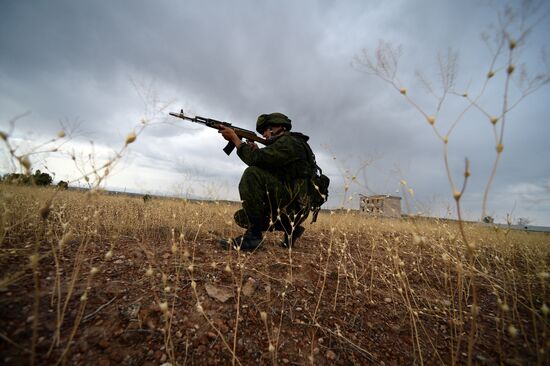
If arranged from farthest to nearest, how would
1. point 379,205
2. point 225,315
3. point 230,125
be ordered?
point 230,125 → point 379,205 → point 225,315

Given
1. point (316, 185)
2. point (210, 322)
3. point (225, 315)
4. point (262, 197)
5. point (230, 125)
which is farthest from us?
point (230, 125)

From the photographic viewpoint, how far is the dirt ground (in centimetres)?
114

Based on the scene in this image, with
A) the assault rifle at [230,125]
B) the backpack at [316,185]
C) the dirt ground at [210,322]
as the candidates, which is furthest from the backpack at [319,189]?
the dirt ground at [210,322]

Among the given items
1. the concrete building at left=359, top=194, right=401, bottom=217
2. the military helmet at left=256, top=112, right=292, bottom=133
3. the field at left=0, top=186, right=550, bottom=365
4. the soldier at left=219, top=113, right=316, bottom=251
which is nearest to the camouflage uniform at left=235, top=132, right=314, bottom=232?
the soldier at left=219, top=113, right=316, bottom=251

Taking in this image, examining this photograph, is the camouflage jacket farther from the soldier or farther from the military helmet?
the military helmet

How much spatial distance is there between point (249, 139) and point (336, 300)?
272 cm

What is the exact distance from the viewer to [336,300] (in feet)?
6.12

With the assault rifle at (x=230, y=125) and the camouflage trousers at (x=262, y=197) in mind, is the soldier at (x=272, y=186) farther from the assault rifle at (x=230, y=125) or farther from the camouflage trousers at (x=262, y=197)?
the assault rifle at (x=230, y=125)

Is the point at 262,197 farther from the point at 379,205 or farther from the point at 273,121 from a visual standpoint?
the point at 379,205

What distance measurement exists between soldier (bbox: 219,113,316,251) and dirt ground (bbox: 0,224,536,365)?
785 millimetres

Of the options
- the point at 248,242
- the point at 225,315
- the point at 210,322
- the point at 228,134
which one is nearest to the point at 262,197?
the point at 248,242

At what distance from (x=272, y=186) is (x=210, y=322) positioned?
1890 millimetres

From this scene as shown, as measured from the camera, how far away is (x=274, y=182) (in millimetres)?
2928

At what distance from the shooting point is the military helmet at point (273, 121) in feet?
11.0
